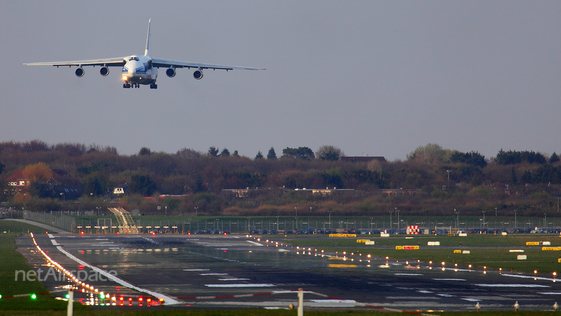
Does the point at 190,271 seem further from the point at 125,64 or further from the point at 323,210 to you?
the point at 323,210

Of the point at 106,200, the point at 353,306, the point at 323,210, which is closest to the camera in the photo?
the point at 353,306

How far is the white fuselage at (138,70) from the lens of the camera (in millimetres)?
54000

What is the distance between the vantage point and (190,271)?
130 feet

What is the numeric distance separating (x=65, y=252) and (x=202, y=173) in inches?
5688

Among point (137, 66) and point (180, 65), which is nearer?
point (137, 66)

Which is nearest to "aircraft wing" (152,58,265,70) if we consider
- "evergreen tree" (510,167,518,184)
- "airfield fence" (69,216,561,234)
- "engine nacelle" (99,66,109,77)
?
"engine nacelle" (99,66,109,77)

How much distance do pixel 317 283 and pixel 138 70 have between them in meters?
29.2

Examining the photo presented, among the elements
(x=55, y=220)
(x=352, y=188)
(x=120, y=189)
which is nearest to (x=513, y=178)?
(x=352, y=188)

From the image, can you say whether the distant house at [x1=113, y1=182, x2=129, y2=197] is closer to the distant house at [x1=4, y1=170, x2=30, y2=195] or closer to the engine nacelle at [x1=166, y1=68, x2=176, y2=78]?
the distant house at [x1=4, y1=170, x2=30, y2=195]

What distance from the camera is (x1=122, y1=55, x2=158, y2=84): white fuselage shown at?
5400 cm

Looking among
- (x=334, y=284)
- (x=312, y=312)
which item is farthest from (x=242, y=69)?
(x=312, y=312)

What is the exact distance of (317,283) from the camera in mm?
33438
